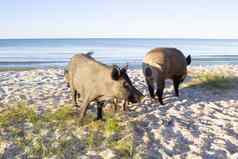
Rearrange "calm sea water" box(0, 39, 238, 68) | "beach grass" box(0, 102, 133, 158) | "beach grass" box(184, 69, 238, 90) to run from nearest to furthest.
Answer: "beach grass" box(0, 102, 133, 158), "beach grass" box(184, 69, 238, 90), "calm sea water" box(0, 39, 238, 68)

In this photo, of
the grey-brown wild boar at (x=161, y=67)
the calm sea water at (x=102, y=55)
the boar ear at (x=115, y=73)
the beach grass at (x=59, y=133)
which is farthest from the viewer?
the calm sea water at (x=102, y=55)

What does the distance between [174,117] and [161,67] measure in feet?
5.26

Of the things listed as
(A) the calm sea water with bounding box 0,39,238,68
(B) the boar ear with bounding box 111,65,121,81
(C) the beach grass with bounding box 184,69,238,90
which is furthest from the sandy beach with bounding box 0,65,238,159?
(A) the calm sea water with bounding box 0,39,238,68

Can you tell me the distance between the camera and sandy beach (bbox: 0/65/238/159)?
6.36 meters

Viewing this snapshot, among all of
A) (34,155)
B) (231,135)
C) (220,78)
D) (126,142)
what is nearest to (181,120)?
(231,135)

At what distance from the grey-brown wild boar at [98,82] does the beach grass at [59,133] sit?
0.42 meters

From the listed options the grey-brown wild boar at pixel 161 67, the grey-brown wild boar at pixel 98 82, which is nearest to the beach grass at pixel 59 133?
the grey-brown wild boar at pixel 98 82

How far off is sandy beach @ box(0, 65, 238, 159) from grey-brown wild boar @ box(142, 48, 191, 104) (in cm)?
47

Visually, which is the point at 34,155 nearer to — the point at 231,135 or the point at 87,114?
the point at 87,114

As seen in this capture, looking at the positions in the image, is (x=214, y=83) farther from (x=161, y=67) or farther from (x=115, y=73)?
(x=115, y=73)

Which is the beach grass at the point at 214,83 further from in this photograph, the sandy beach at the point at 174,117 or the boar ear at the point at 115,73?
the boar ear at the point at 115,73

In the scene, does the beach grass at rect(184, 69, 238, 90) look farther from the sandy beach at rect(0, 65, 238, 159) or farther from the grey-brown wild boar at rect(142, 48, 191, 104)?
the grey-brown wild boar at rect(142, 48, 191, 104)

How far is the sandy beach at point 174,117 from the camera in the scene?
6.36 m

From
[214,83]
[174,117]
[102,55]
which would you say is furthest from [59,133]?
[102,55]
